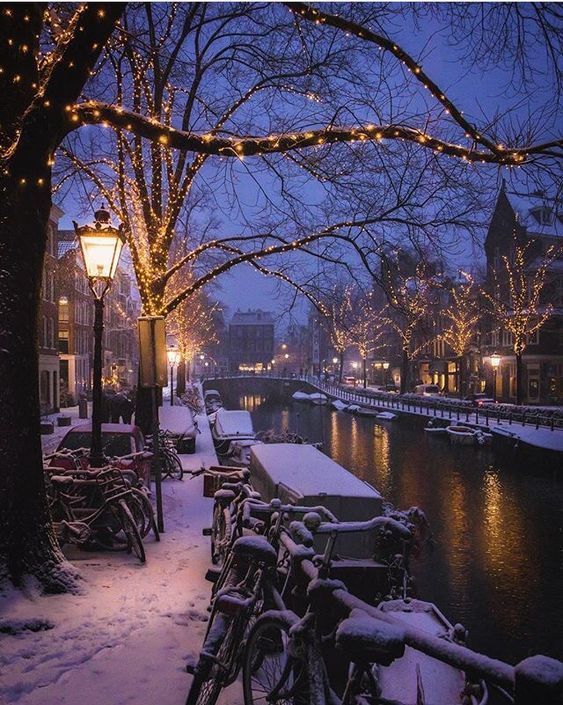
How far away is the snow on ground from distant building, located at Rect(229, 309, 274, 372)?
123814 millimetres

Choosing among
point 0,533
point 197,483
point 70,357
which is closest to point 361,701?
point 0,533

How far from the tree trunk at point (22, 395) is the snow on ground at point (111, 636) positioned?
0.33 m

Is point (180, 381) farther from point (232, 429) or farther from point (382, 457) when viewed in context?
point (232, 429)

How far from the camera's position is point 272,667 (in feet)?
12.3

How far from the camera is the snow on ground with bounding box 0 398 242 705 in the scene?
4.06 meters

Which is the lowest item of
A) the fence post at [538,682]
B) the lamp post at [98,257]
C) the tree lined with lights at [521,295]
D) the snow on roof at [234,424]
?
the snow on roof at [234,424]

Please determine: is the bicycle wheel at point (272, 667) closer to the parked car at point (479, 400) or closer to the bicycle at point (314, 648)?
the bicycle at point (314, 648)

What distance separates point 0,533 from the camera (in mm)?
5480

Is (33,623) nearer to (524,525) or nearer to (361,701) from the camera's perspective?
(361,701)

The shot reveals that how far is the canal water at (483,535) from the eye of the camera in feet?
36.5

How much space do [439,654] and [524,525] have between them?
689 inches

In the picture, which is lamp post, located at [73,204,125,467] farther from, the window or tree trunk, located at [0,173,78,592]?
the window

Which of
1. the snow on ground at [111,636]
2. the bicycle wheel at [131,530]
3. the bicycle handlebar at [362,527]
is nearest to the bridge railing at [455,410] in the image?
the bicycle wheel at [131,530]

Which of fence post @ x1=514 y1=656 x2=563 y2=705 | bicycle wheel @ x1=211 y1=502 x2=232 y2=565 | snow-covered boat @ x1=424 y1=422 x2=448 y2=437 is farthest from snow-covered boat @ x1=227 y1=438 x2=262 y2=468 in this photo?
fence post @ x1=514 y1=656 x2=563 y2=705
